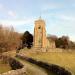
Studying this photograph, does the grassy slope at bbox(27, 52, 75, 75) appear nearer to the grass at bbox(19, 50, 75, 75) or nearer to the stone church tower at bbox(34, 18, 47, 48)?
the grass at bbox(19, 50, 75, 75)

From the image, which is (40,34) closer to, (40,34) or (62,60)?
(40,34)

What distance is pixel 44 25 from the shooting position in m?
118

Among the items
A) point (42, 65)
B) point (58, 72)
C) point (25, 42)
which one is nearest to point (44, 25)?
point (25, 42)

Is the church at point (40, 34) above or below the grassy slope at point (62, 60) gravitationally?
above

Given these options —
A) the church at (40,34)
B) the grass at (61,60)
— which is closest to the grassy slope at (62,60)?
the grass at (61,60)

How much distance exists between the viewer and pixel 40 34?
118 metres

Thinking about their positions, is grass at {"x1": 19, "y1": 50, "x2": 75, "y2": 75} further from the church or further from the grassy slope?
the church

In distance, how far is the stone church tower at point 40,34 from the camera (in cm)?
11556

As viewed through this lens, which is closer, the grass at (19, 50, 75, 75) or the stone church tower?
the grass at (19, 50, 75, 75)

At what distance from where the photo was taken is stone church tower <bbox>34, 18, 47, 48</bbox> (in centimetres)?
11556

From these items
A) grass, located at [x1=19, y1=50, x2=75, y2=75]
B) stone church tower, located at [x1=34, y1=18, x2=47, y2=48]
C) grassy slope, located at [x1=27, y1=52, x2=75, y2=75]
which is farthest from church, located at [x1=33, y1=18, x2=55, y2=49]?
grassy slope, located at [x1=27, y1=52, x2=75, y2=75]

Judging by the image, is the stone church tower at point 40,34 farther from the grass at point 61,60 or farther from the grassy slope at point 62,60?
the grassy slope at point 62,60

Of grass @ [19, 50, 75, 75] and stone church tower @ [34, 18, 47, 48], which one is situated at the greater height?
stone church tower @ [34, 18, 47, 48]

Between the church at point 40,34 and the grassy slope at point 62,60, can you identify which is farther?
the church at point 40,34
